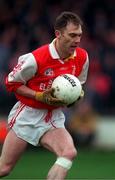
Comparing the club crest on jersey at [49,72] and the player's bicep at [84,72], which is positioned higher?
the club crest on jersey at [49,72]

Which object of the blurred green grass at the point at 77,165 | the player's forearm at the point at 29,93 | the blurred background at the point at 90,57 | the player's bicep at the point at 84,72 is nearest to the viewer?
the player's forearm at the point at 29,93

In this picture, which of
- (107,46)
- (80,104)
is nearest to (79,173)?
(80,104)

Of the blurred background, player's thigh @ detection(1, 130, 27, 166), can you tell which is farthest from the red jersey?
the blurred background

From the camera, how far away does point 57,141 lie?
362 inches

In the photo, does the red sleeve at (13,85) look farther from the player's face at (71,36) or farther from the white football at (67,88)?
the player's face at (71,36)

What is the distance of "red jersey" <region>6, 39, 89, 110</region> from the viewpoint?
30.3ft

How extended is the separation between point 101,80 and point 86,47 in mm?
770

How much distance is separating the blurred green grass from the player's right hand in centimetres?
318

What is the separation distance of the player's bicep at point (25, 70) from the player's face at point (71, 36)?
1.31ft

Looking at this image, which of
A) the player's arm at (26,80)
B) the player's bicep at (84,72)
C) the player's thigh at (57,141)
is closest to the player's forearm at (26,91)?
the player's arm at (26,80)

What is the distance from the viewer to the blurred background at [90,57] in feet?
51.0

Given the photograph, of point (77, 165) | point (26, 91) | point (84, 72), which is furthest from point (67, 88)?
point (77, 165)

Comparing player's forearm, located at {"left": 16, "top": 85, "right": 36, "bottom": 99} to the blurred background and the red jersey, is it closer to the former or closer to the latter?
the red jersey

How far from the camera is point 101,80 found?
16062 mm
